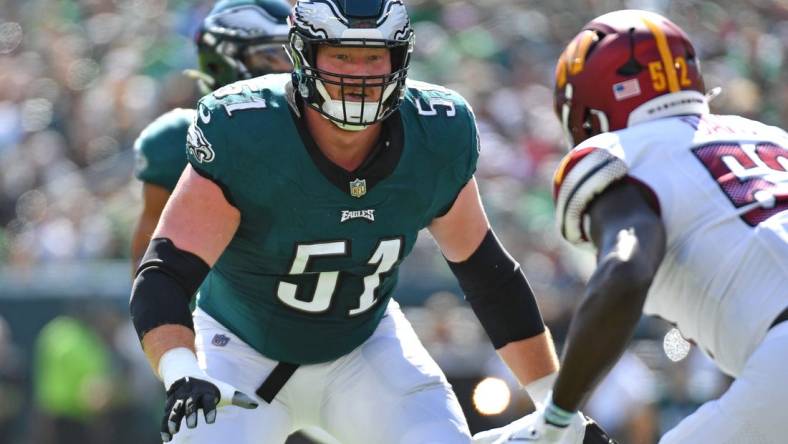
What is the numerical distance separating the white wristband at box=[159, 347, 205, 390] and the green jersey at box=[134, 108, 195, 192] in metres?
1.45

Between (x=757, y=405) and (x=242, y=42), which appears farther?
(x=242, y=42)

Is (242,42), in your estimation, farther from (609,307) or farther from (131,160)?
(131,160)

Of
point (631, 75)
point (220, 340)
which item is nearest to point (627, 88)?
point (631, 75)

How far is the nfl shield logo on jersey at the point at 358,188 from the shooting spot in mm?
3920

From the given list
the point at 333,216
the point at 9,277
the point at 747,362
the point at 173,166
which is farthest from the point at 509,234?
the point at 747,362

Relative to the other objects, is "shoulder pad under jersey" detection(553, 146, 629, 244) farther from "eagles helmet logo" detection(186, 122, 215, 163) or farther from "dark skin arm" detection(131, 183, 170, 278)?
"dark skin arm" detection(131, 183, 170, 278)

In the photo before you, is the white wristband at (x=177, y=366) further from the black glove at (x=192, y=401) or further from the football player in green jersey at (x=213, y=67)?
the football player in green jersey at (x=213, y=67)

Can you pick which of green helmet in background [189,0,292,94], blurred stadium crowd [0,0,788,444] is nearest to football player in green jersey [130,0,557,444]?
green helmet in background [189,0,292,94]

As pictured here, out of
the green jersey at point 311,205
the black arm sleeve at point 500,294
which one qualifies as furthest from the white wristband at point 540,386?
the green jersey at point 311,205

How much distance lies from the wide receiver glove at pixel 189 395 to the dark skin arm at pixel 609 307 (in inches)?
31.5

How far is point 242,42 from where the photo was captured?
536 cm

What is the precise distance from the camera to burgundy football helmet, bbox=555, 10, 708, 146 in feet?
11.7

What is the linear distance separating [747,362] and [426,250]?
658 centimetres

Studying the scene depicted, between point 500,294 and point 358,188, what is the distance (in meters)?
0.63
